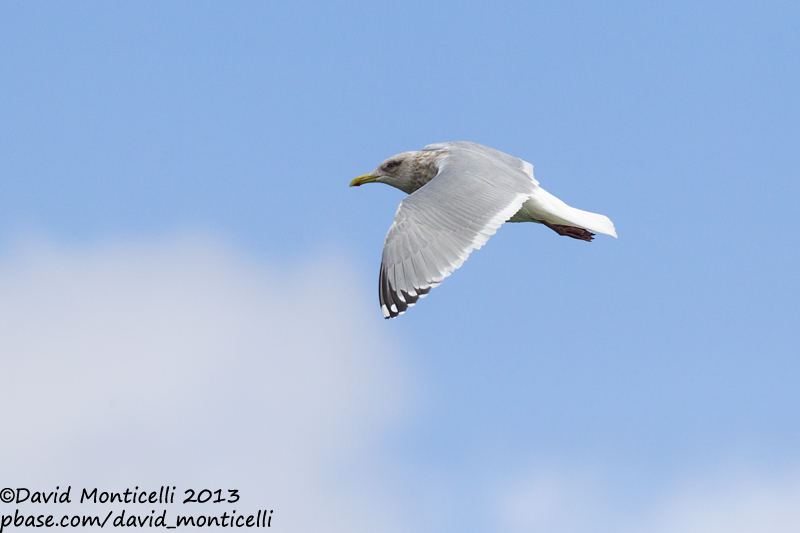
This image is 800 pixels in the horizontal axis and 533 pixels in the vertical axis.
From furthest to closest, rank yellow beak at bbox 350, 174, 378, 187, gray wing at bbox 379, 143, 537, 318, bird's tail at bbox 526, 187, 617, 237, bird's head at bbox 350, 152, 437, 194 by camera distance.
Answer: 1. yellow beak at bbox 350, 174, 378, 187
2. bird's head at bbox 350, 152, 437, 194
3. bird's tail at bbox 526, 187, 617, 237
4. gray wing at bbox 379, 143, 537, 318

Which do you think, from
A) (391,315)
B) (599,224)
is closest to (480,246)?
(391,315)

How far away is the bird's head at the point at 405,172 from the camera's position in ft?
19.9

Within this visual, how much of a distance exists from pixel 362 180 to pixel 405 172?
0.48 m

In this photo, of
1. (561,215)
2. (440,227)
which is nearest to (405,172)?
(561,215)

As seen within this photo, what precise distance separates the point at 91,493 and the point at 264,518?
3.65 feet

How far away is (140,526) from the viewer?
5270 mm

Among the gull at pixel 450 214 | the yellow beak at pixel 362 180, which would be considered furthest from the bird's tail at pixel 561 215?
the yellow beak at pixel 362 180

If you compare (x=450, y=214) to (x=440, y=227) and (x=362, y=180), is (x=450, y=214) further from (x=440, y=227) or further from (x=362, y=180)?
(x=362, y=180)

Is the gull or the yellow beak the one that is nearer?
the gull

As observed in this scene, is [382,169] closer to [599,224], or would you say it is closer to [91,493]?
[599,224]

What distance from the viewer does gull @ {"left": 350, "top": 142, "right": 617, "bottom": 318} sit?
4.36m

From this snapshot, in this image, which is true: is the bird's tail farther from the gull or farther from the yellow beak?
the yellow beak

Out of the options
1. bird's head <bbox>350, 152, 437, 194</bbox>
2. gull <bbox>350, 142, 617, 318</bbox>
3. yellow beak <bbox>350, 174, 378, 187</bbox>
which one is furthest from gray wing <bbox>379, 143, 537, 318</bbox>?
yellow beak <bbox>350, 174, 378, 187</bbox>

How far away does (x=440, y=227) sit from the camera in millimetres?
4578
